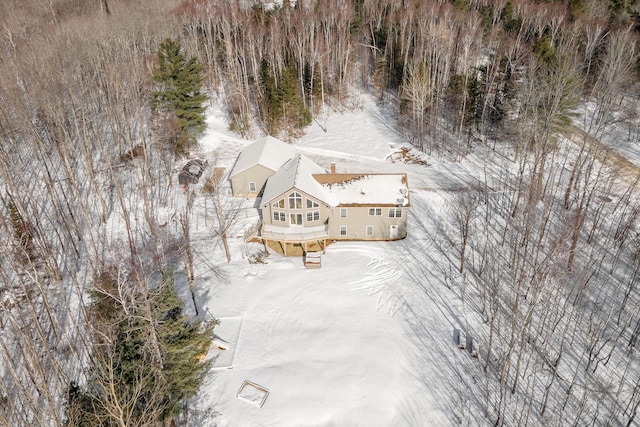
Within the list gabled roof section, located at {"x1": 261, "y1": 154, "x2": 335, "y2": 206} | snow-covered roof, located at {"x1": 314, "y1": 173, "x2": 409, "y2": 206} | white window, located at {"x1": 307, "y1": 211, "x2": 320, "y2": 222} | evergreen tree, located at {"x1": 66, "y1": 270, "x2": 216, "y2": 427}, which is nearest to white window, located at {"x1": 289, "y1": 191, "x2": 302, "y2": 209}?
gabled roof section, located at {"x1": 261, "y1": 154, "x2": 335, "y2": 206}

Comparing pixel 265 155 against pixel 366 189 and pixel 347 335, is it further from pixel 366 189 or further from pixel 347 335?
pixel 347 335

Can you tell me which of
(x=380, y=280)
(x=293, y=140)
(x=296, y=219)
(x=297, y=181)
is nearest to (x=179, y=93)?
(x=293, y=140)

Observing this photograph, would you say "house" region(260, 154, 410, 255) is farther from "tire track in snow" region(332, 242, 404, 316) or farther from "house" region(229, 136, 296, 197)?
"house" region(229, 136, 296, 197)

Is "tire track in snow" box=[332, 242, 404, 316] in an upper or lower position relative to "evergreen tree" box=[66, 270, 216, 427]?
lower

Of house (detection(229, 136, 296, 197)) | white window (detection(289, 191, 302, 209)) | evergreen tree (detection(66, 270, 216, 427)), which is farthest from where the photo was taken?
A: house (detection(229, 136, 296, 197))

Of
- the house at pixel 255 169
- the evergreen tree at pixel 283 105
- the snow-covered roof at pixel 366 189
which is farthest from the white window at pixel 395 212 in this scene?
the evergreen tree at pixel 283 105

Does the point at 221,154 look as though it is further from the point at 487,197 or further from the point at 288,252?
the point at 487,197
